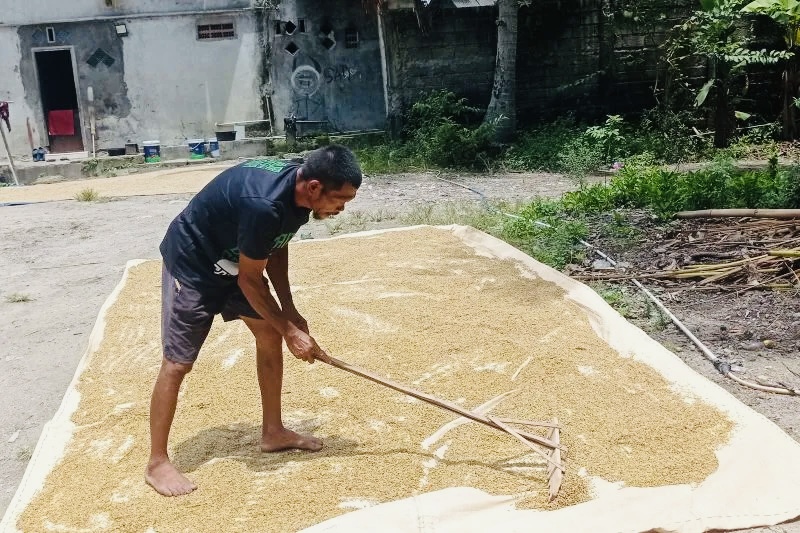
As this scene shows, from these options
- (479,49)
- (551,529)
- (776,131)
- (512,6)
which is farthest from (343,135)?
(551,529)

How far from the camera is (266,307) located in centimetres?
259

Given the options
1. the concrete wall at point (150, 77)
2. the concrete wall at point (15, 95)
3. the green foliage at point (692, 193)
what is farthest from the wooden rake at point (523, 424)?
the concrete wall at point (15, 95)

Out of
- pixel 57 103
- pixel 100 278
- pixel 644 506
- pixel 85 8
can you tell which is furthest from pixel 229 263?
pixel 57 103

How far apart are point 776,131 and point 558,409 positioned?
8.99 metres

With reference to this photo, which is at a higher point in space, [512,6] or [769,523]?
[512,6]

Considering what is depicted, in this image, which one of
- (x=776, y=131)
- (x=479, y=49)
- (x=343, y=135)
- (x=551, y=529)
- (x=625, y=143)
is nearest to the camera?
(x=551, y=529)

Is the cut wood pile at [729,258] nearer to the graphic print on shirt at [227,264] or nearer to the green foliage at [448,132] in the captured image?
the graphic print on shirt at [227,264]

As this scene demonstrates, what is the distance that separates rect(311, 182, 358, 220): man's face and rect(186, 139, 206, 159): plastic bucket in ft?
35.3

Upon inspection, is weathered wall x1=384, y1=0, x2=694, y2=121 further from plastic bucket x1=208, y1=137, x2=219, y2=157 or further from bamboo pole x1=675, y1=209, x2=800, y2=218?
bamboo pole x1=675, y1=209, x2=800, y2=218

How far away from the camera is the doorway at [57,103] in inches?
539

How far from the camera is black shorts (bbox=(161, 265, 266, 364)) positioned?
265cm

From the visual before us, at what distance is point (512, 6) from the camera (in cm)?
988

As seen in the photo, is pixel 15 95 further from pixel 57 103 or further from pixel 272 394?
pixel 272 394

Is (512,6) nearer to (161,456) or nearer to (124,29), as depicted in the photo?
(124,29)
